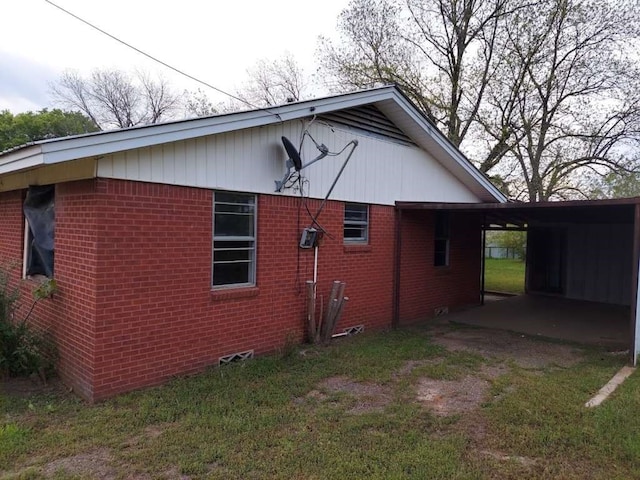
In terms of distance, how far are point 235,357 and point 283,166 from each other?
2825 millimetres

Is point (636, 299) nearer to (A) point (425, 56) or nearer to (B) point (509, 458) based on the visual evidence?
(B) point (509, 458)

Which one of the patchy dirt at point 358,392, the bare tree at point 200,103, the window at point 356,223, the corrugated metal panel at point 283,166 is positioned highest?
the bare tree at point 200,103

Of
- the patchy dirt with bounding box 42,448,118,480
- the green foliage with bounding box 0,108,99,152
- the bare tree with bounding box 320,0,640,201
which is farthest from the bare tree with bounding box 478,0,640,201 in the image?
the green foliage with bounding box 0,108,99,152

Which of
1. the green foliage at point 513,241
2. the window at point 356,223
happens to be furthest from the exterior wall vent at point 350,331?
the green foliage at point 513,241

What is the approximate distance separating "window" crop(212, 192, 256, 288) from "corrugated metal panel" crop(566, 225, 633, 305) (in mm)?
11201

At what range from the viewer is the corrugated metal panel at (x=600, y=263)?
12.1 meters

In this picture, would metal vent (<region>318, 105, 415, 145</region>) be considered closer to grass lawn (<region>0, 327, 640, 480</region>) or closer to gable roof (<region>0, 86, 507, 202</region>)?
gable roof (<region>0, 86, 507, 202</region>)

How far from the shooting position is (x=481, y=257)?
37.3 feet

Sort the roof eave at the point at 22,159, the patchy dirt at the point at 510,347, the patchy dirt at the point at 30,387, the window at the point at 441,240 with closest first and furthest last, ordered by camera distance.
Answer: the roof eave at the point at 22,159, the patchy dirt at the point at 30,387, the patchy dirt at the point at 510,347, the window at the point at 441,240

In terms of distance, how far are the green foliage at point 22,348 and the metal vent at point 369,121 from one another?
4.88m

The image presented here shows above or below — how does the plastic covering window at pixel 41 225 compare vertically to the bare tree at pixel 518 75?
below

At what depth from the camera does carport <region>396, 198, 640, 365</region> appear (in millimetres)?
8953

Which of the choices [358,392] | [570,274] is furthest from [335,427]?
[570,274]

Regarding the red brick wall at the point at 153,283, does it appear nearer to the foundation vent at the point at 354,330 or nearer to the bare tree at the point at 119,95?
the foundation vent at the point at 354,330
